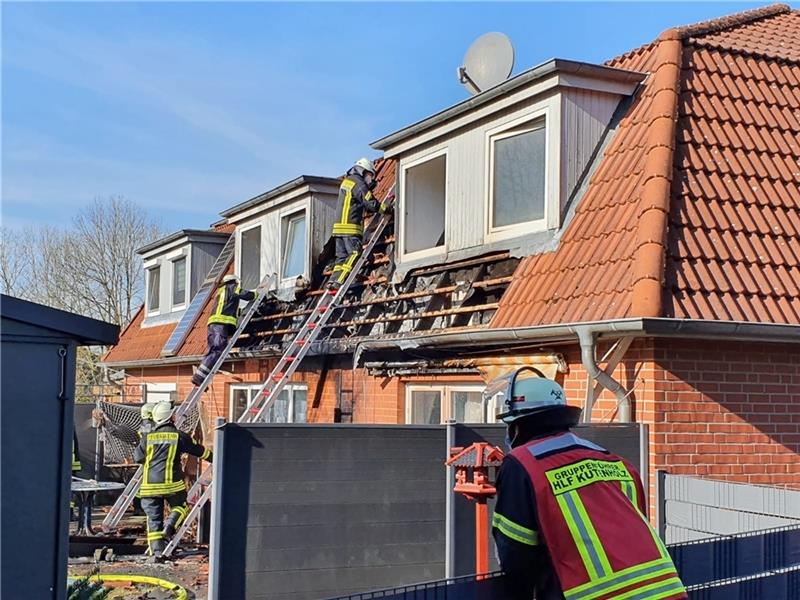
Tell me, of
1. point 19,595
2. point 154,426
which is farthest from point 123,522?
point 19,595

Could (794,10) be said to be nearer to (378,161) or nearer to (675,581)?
(378,161)

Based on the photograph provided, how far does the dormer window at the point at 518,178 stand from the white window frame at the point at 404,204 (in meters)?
0.73

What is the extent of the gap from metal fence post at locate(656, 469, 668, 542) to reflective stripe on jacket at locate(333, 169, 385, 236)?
19.0ft

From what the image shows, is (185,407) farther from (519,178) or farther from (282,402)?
(519,178)

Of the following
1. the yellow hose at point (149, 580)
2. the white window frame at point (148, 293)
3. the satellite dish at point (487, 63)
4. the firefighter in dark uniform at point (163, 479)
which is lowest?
the yellow hose at point (149, 580)

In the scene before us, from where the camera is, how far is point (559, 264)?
781 centimetres

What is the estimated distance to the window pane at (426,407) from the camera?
956 centimetres

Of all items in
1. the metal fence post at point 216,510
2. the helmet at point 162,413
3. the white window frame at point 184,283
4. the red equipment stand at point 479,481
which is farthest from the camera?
the white window frame at point 184,283

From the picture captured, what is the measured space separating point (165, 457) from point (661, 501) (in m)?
7.10

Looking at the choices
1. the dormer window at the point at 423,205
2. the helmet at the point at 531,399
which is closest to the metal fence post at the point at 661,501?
the helmet at the point at 531,399

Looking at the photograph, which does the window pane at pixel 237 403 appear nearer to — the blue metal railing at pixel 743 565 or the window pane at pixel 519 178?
the window pane at pixel 519 178

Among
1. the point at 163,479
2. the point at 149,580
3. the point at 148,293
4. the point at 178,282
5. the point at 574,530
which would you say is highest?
the point at 178,282

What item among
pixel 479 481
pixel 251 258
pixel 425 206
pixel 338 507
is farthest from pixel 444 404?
pixel 251 258

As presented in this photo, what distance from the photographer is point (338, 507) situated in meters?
6.57
